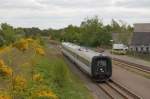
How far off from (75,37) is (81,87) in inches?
4371

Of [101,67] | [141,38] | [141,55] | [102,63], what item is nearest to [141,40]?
[141,38]

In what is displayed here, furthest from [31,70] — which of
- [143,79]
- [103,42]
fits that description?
[103,42]

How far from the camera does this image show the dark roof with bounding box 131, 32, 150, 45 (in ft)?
288

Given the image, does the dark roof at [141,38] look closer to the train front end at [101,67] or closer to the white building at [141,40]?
the white building at [141,40]

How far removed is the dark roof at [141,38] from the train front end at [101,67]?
5088 centimetres

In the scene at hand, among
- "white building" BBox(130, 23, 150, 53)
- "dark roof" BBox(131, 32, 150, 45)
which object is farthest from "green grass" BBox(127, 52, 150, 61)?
"dark roof" BBox(131, 32, 150, 45)

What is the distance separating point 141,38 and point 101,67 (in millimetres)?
54101

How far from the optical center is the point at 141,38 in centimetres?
8950

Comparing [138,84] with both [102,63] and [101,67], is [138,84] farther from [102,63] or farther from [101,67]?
[102,63]

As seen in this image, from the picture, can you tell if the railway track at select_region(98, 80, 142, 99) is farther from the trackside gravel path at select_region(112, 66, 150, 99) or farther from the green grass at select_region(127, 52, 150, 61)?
the green grass at select_region(127, 52, 150, 61)

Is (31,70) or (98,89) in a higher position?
(31,70)

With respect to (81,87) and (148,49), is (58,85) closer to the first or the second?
(81,87)

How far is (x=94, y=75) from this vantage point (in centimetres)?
3638

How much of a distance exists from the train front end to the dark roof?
5088 centimetres
